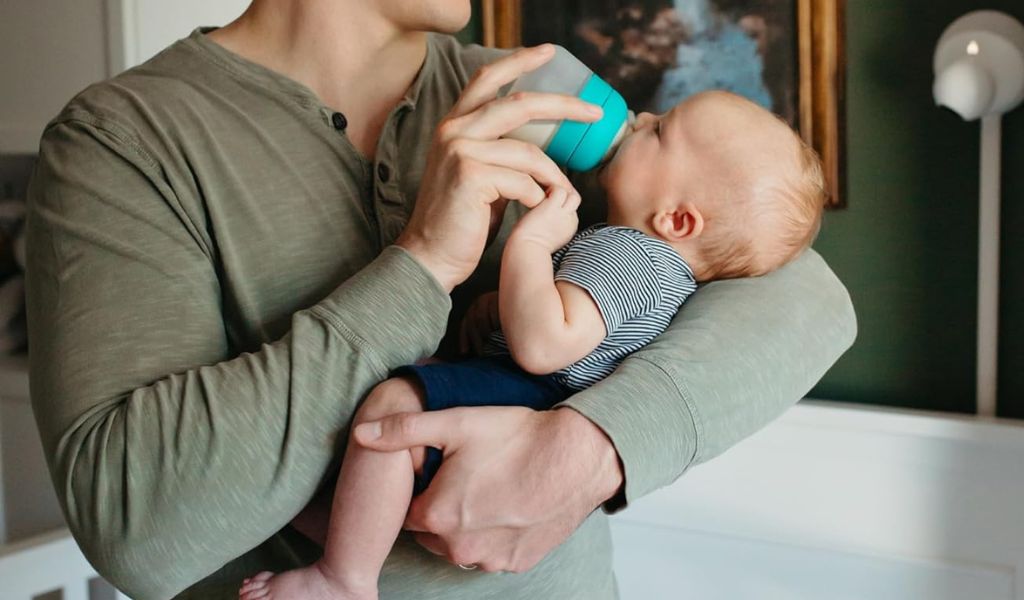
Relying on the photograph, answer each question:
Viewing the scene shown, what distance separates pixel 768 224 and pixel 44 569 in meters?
1.58

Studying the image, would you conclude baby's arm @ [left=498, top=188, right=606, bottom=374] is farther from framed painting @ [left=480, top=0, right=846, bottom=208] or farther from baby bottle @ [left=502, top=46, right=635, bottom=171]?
framed painting @ [left=480, top=0, right=846, bottom=208]

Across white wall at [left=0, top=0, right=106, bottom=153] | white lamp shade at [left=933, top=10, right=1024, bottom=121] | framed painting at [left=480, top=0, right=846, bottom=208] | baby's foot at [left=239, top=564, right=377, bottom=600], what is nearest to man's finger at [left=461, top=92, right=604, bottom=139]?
baby's foot at [left=239, top=564, right=377, bottom=600]

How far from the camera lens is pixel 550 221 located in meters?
1.00

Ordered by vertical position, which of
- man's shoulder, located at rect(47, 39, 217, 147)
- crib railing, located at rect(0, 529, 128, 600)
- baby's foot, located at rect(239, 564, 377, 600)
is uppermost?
man's shoulder, located at rect(47, 39, 217, 147)

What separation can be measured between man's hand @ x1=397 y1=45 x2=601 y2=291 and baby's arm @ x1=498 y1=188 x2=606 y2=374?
0.04m

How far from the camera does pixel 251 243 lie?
3.14 ft

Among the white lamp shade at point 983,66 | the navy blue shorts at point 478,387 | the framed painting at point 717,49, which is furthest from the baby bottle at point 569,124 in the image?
the framed painting at point 717,49

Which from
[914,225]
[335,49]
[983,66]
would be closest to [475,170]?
[335,49]

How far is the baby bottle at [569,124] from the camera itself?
1.01 metres

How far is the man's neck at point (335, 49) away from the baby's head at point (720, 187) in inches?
10.6

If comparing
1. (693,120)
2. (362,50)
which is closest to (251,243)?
(362,50)

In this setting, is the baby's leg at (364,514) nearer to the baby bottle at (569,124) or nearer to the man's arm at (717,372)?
the man's arm at (717,372)

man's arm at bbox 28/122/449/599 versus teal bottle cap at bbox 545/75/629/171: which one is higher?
teal bottle cap at bbox 545/75/629/171

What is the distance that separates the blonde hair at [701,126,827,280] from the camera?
3.67 ft
